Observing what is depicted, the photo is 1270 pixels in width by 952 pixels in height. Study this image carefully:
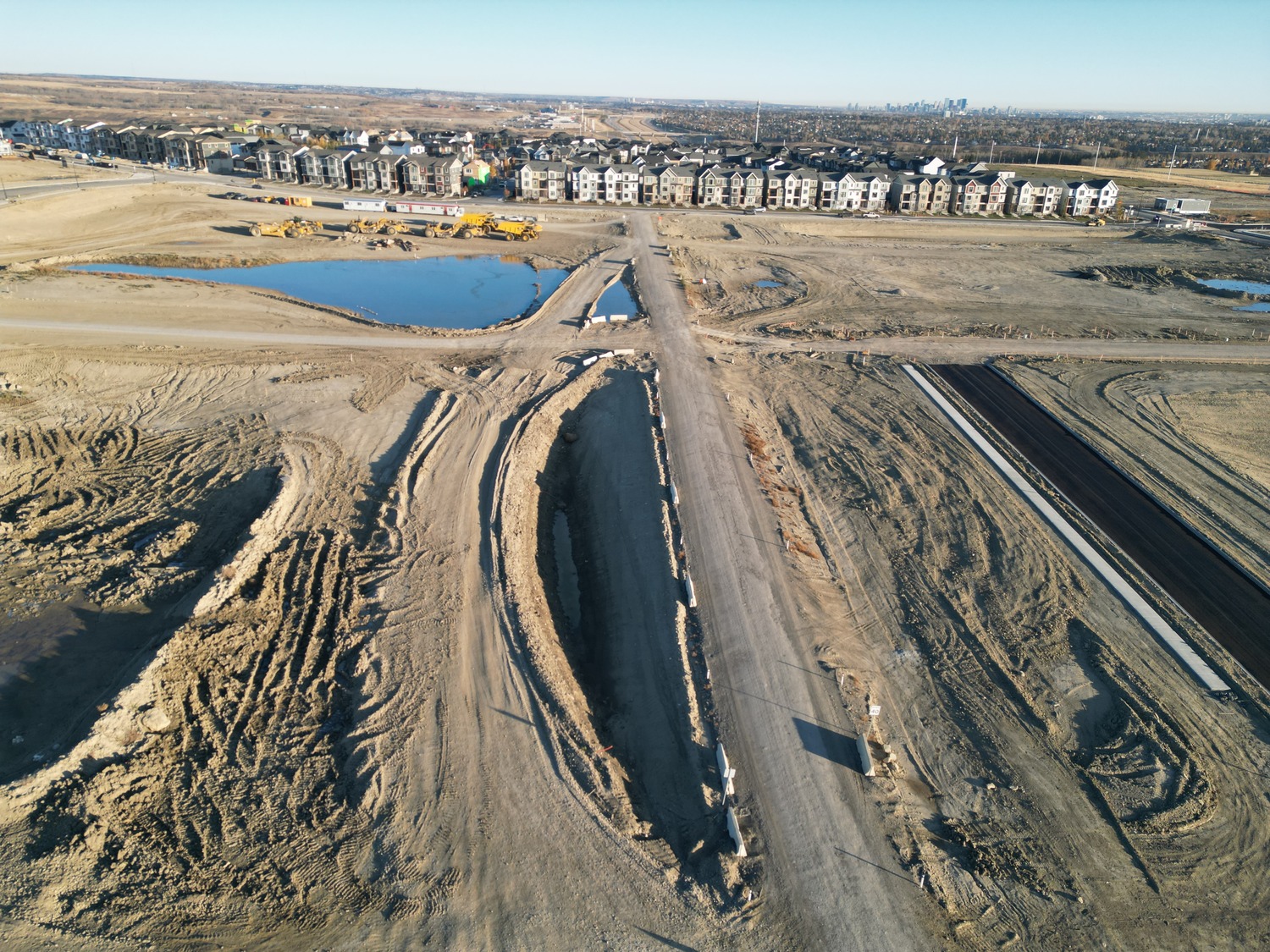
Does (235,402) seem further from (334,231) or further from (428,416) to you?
(334,231)

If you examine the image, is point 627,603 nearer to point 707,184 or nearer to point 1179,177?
point 707,184

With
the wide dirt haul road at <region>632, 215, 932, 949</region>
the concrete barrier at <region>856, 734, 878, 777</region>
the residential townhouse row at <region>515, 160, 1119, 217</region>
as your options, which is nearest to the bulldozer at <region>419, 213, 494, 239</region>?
the residential townhouse row at <region>515, 160, 1119, 217</region>

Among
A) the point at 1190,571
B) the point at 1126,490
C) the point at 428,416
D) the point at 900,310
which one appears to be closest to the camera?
the point at 1190,571

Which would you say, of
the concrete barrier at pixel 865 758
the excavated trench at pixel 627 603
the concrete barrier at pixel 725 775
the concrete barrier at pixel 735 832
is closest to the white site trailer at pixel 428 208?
the excavated trench at pixel 627 603

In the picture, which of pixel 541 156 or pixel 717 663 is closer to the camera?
pixel 717 663

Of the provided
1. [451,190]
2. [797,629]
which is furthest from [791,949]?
[451,190]

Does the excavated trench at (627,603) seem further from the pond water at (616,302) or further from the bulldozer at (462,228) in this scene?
the bulldozer at (462,228)
